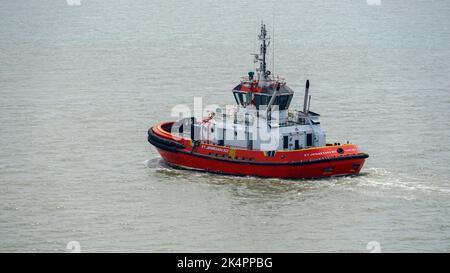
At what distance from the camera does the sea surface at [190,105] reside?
170ft

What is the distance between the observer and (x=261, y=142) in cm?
6109

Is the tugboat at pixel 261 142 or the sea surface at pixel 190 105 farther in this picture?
the tugboat at pixel 261 142

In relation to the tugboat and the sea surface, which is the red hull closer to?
the tugboat

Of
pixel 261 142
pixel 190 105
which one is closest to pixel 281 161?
pixel 261 142

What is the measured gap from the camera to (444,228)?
51750 millimetres

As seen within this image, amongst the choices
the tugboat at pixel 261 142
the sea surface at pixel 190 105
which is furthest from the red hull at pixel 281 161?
the sea surface at pixel 190 105

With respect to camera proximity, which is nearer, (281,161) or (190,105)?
(281,161)

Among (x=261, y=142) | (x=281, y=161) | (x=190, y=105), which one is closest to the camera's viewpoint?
(x=281, y=161)

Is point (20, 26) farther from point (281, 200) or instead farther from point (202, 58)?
point (281, 200)

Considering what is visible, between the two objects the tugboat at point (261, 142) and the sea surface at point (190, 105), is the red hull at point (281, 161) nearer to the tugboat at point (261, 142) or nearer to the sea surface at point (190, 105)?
the tugboat at point (261, 142)

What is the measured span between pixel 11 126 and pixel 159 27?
5399cm

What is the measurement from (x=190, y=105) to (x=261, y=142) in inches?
632

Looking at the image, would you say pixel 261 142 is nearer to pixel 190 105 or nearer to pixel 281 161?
pixel 281 161

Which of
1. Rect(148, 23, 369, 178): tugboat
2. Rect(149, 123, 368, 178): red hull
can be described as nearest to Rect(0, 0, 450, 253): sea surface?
Rect(149, 123, 368, 178): red hull
